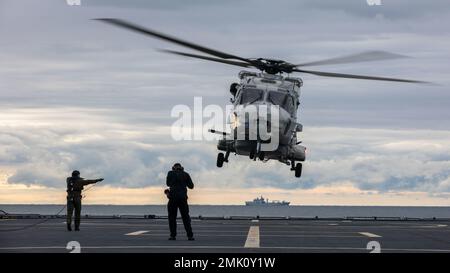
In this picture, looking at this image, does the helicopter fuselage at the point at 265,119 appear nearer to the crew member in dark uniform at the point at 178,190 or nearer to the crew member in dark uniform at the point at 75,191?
the crew member in dark uniform at the point at 75,191

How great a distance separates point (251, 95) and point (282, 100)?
5.35 ft

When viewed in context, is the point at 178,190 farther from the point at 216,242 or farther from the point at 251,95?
the point at 251,95

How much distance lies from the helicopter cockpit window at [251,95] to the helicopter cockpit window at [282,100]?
0.47 m

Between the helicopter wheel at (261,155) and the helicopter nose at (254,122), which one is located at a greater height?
the helicopter nose at (254,122)

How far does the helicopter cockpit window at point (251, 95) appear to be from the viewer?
47.5 metres

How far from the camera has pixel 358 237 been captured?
33.4 meters

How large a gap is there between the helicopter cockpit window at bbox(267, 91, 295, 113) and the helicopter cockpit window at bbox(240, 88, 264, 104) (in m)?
0.47

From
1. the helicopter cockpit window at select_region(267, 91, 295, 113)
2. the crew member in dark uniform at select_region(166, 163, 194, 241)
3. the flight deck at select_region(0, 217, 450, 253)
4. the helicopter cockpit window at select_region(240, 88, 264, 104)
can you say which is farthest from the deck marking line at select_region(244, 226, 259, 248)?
the helicopter cockpit window at select_region(267, 91, 295, 113)

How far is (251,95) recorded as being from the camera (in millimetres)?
47656

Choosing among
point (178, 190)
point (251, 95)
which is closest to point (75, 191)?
point (178, 190)

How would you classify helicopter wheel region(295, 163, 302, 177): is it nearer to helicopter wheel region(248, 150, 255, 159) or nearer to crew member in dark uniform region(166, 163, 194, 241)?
helicopter wheel region(248, 150, 255, 159)

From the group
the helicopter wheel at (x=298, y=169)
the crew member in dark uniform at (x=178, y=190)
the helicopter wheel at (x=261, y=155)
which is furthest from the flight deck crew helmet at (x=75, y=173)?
the helicopter wheel at (x=298, y=169)
